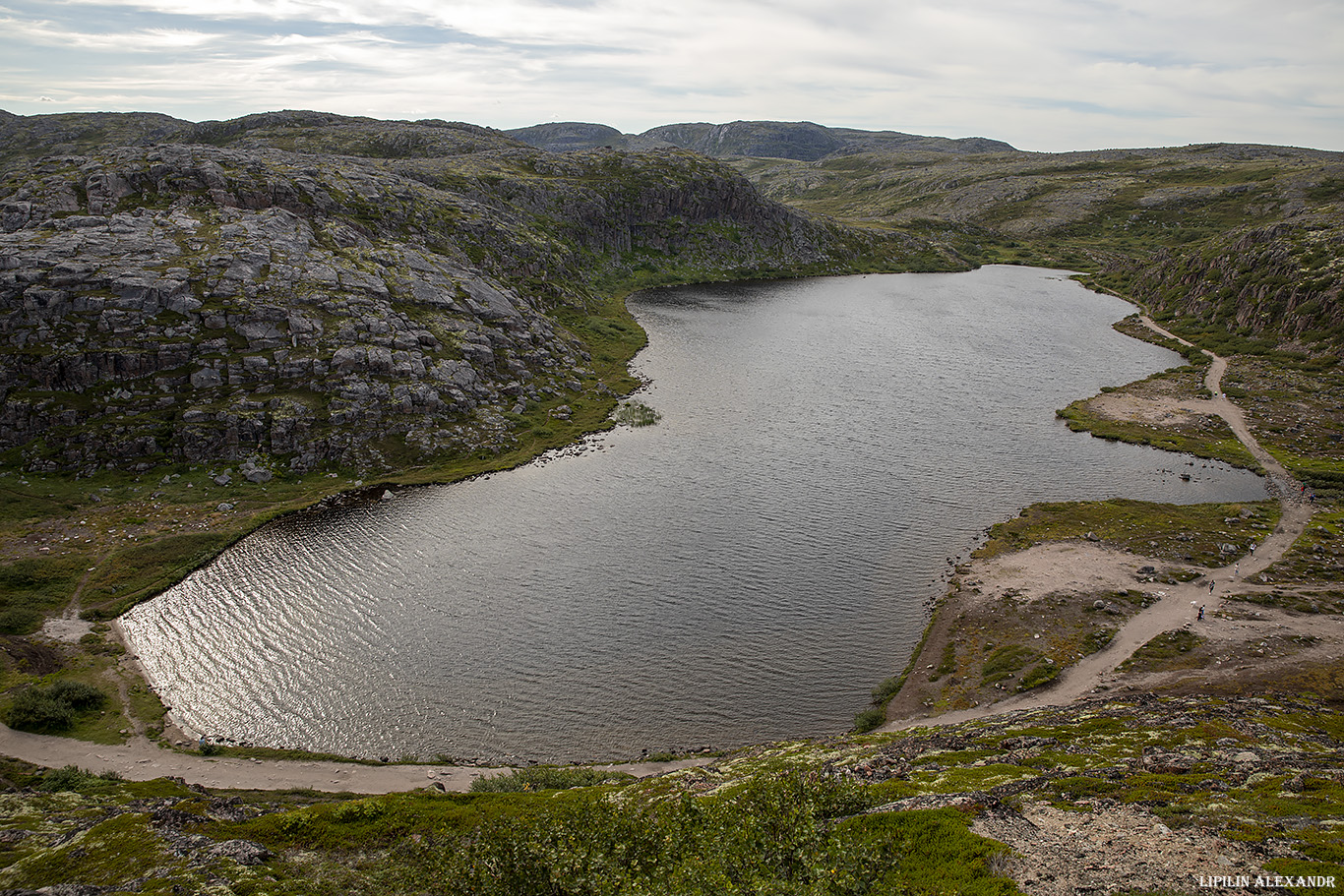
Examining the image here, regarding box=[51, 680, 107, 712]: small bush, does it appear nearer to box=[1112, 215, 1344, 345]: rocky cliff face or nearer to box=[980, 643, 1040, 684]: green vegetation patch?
box=[980, 643, 1040, 684]: green vegetation patch

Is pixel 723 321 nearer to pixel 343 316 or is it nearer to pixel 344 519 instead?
pixel 343 316

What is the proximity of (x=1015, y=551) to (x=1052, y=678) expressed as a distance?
19.8 metres

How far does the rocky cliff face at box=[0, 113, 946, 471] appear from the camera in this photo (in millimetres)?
85062

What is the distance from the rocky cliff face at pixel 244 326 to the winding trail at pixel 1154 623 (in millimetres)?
72094

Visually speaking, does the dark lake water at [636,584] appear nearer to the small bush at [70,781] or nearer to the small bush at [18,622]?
the small bush at [18,622]

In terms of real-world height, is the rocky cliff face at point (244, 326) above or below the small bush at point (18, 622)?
above

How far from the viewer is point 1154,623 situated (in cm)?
5884

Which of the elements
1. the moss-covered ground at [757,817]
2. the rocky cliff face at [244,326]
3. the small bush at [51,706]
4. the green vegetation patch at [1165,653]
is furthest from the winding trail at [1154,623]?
the rocky cliff face at [244,326]

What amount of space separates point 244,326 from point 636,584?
73.1 m

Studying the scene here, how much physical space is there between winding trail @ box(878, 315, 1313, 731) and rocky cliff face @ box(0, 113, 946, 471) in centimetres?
7209

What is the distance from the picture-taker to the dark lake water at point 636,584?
51188 mm

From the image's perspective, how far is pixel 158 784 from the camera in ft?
139

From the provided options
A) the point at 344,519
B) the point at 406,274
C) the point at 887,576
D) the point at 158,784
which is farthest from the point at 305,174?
the point at 887,576

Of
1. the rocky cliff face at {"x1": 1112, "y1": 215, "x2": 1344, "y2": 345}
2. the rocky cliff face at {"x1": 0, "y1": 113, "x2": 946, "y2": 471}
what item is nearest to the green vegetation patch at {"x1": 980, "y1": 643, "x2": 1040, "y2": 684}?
the rocky cliff face at {"x1": 0, "y1": 113, "x2": 946, "y2": 471}
